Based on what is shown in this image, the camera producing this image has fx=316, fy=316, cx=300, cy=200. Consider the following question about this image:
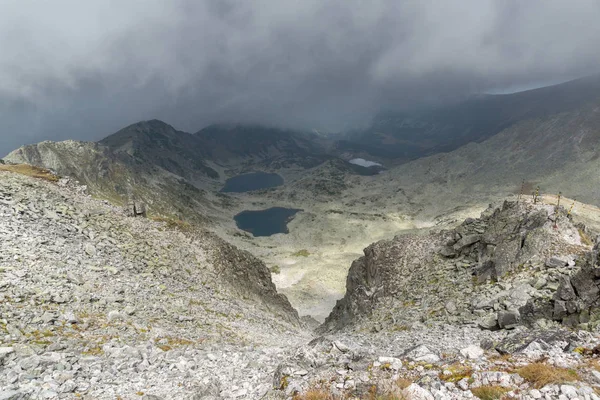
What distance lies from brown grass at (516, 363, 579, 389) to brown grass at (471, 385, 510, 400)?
0.84m

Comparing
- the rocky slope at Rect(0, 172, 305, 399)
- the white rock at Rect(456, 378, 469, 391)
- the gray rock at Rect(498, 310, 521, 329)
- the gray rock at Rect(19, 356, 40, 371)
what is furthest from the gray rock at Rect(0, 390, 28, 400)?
the gray rock at Rect(498, 310, 521, 329)

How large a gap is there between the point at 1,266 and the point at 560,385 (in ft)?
97.3

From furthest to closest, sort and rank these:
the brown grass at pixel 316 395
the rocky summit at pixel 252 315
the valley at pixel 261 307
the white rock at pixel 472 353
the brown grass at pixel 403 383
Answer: the white rock at pixel 472 353, the valley at pixel 261 307, the rocky summit at pixel 252 315, the brown grass at pixel 316 395, the brown grass at pixel 403 383

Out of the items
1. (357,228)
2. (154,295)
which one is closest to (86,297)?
(154,295)

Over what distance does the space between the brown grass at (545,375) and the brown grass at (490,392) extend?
0.84m

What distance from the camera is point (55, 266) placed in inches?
934

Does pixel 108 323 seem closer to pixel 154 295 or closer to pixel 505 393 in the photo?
pixel 154 295

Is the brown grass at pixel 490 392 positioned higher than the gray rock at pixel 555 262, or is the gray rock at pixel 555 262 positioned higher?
the gray rock at pixel 555 262

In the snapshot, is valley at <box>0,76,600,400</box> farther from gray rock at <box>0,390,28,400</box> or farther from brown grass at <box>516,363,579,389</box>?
gray rock at <box>0,390,28,400</box>

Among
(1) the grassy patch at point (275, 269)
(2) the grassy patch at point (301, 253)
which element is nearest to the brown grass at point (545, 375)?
(1) the grassy patch at point (275, 269)

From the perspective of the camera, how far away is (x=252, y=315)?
35406 millimetres

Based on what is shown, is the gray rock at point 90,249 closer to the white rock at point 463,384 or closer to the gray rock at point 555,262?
the white rock at point 463,384

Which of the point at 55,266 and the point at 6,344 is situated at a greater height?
the point at 55,266

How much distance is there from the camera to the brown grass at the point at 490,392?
918cm
